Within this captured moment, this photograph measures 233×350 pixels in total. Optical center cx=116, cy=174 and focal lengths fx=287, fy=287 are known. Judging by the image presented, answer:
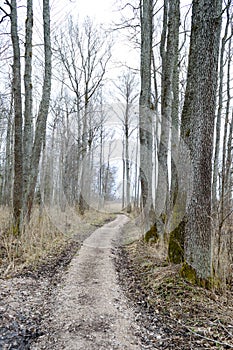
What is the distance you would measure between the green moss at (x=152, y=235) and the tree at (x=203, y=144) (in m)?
3.06

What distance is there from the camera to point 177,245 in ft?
14.8

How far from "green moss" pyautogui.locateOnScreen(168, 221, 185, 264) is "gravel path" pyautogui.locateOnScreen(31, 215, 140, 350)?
0.99 m

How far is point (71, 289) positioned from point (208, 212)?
87.9 inches

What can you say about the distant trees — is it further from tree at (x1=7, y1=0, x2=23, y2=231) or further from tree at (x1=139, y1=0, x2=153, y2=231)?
tree at (x1=139, y1=0, x2=153, y2=231)

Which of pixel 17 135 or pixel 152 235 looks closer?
pixel 17 135

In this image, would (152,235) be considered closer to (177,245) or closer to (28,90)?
(177,245)

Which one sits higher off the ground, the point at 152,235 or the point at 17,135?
the point at 17,135

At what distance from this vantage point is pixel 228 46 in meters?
13.5

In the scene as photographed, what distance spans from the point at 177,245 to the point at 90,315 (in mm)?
1817

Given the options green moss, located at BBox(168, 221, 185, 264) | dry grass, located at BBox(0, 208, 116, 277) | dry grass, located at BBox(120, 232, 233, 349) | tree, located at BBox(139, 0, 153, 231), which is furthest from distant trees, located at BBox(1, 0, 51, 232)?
green moss, located at BBox(168, 221, 185, 264)

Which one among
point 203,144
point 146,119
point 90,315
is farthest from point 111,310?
point 146,119

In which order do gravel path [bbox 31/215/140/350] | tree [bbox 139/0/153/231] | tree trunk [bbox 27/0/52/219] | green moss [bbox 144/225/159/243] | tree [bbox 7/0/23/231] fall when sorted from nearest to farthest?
1. gravel path [bbox 31/215/140/350]
2. tree [bbox 7/0/23/231]
3. green moss [bbox 144/225/159/243]
4. tree trunk [bbox 27/0/52/219]
5. tree [bbox 139/0/153/231]

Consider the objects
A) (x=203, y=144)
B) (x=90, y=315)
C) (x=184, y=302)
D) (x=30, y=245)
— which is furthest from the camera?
(x=30, y=245)

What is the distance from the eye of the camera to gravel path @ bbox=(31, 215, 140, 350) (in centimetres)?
273
